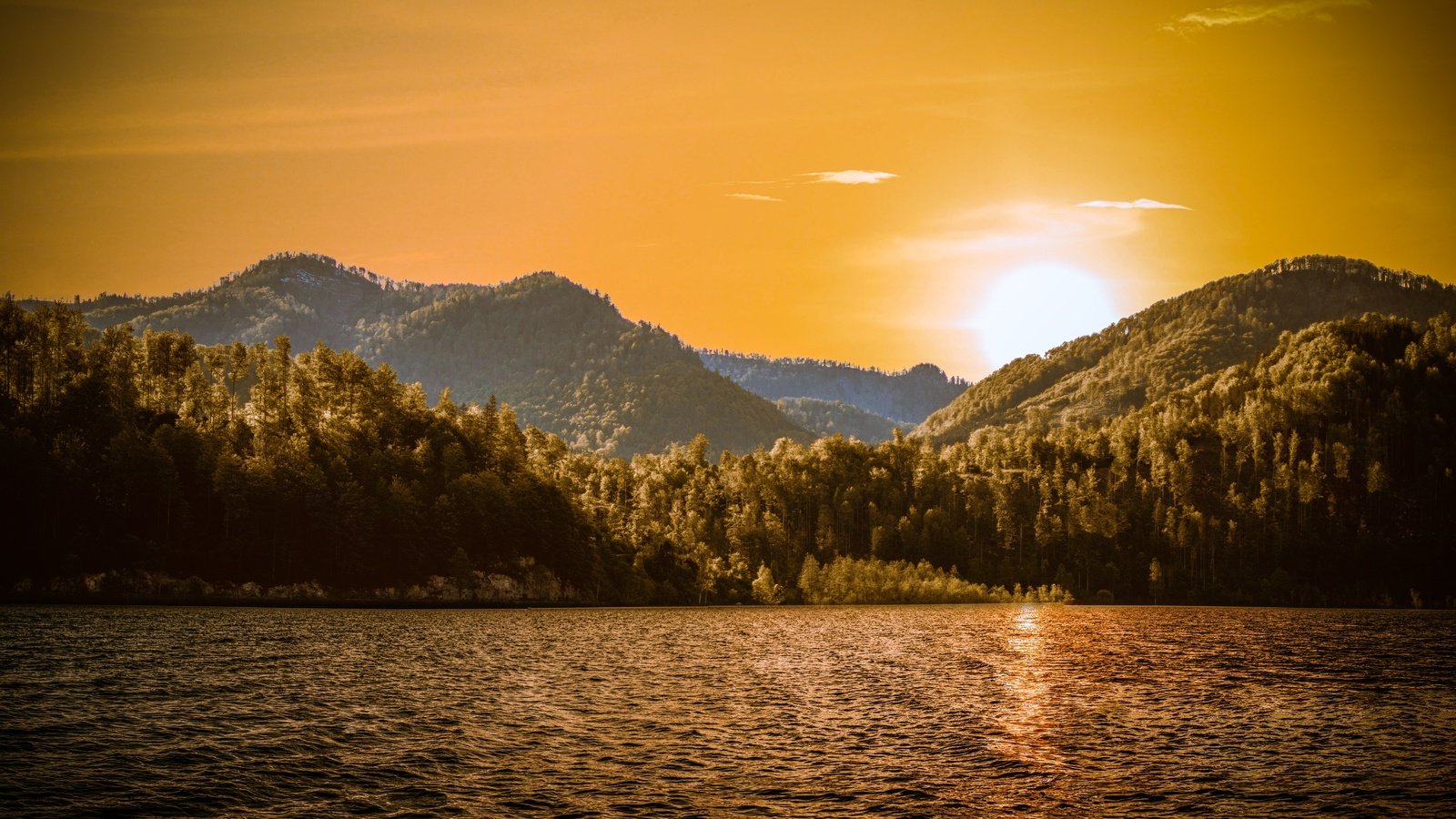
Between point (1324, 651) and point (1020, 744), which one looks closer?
point (1020, 744)

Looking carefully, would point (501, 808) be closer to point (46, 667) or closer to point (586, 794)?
point (586, 794)

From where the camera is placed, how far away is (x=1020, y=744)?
67.8 metres

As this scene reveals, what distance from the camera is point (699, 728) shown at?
7212 cm

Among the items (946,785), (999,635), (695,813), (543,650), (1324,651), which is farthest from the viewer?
(999,635)

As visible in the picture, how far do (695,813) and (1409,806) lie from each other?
31101 millimetres

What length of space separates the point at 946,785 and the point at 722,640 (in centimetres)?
10101

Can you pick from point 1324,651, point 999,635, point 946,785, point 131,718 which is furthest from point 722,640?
point 946,785

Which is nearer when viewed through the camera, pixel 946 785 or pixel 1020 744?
pixel 946 785

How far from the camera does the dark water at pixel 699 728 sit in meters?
51.6

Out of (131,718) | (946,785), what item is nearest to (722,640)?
(131,718)

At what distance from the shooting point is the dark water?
5162 centimetres

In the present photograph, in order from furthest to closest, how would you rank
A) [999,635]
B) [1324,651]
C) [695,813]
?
[999,635] < [1324,651] < [695,813]

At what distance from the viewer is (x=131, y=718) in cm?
7462

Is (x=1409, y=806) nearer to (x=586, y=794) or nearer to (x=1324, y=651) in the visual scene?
(x=586, y=794)
